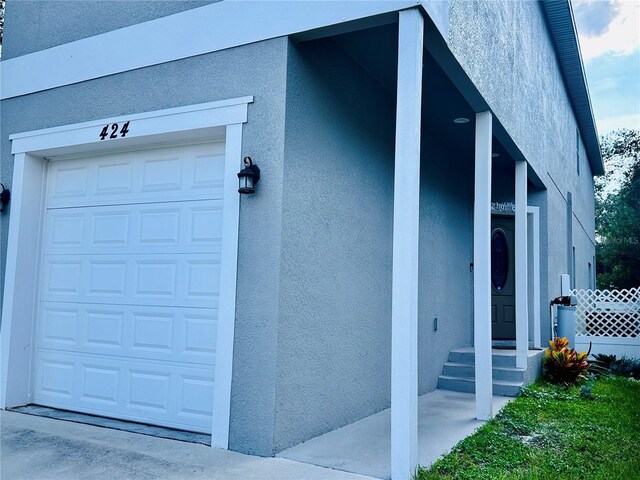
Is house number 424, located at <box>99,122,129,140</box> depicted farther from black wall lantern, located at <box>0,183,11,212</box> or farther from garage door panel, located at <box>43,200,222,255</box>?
black wall lantern, located at <box>0,183,11,212</box>

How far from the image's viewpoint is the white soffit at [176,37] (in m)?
4.19

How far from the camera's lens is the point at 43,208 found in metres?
5.92

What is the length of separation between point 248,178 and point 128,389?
7.86 feet

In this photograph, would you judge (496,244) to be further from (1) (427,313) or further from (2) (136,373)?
(2) (136,373)

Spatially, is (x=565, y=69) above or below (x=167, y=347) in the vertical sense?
above

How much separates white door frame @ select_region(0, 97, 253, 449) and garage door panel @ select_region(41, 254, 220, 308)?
0.94 ft

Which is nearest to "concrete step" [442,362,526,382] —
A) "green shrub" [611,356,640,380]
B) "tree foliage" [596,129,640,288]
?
"green shrub" [611,356,640,380]

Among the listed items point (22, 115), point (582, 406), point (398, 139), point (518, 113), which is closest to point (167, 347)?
point (398, 139)

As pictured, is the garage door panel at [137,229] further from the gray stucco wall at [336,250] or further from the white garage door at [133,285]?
the gray stucco wall at [336,250]

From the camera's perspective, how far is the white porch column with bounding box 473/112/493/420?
18.0 feet

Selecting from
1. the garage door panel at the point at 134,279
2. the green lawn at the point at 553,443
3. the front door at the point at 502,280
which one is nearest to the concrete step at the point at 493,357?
the green lawn at the point at 553,443

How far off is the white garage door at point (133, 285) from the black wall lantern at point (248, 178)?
0.59m

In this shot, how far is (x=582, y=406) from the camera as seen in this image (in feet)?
20.3

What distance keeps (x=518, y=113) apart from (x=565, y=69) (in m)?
6.05
